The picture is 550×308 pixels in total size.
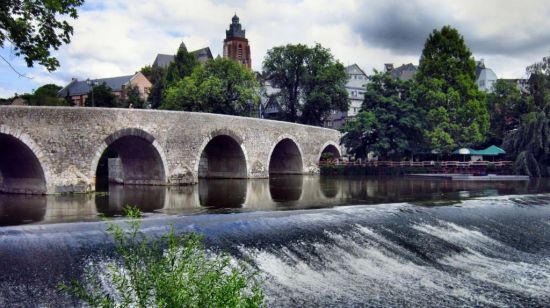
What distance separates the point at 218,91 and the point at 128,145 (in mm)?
17988

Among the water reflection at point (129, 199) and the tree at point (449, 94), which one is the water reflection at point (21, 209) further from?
the tree at point (449, 94)

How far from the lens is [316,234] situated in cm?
1320

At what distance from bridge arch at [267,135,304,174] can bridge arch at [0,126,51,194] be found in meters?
18.5

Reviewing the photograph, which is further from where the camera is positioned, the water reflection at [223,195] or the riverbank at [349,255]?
the water reflection at [223,195]

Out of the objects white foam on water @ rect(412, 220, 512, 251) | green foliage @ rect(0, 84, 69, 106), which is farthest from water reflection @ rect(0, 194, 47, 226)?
green foliage @ rect(0, 84, 69, 106)

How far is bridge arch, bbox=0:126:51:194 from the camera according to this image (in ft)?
72.2

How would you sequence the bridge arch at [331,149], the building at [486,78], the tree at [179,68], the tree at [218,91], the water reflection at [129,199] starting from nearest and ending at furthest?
the water reflection at [129,199]
the bridge arch at [331,149]
the tree at [218,91]
the tree at [179,68]
the building at [486,78]

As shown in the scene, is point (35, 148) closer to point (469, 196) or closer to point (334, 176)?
point (469, 196)

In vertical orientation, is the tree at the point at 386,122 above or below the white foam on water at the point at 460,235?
above

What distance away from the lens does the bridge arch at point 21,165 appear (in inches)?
867

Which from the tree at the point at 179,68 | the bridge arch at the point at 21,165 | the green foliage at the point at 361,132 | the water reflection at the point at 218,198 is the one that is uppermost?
the tree at the point at 179,68

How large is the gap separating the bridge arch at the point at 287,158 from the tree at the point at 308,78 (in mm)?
10420

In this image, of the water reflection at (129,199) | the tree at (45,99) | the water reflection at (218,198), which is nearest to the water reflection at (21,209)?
the water reflection at (218,198)

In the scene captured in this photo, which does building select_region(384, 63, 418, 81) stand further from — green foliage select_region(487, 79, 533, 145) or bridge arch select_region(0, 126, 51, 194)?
bridge arch select_region(0, 126, 51, 194)
